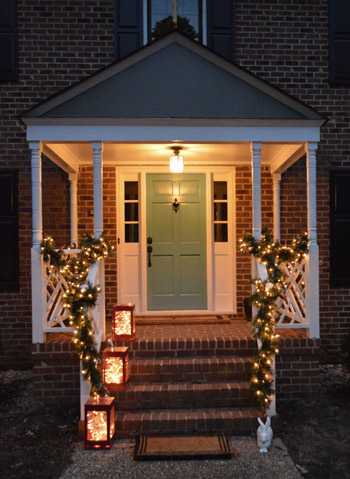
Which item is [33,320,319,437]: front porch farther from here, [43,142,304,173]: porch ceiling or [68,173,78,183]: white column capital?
[68,173,78,183]: white column capital

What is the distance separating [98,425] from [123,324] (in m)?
1.29

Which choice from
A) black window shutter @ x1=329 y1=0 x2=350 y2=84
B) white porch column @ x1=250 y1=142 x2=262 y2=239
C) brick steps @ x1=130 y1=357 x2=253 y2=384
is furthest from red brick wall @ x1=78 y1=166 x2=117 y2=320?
black window shutter @ x1=329 y1=0 x2=350 y2=84

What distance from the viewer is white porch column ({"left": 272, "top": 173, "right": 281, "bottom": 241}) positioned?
6449 mm

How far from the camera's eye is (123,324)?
4.95 meters

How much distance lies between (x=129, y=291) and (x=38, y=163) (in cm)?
262

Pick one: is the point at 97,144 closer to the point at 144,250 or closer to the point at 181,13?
the point at 144,250

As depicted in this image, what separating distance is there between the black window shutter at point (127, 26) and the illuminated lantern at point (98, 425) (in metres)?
5.00

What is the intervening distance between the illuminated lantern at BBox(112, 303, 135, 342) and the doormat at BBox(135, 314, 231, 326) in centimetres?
102

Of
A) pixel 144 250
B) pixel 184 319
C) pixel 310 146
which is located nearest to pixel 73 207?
pixel 144 250

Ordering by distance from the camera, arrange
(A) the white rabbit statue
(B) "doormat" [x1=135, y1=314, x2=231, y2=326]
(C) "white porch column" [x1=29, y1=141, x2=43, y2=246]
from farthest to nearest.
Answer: (B) "doormat" [x1=135, y1=314, x2=231, y2=326], (C) "white porch column" [x1=29, y1=141, x2=43, y2=246], (A) the white rabbit statue

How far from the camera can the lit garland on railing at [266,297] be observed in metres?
4.30

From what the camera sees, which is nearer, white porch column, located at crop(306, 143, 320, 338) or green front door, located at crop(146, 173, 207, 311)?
white porch column, located at crop(306, 143, 320, 338)

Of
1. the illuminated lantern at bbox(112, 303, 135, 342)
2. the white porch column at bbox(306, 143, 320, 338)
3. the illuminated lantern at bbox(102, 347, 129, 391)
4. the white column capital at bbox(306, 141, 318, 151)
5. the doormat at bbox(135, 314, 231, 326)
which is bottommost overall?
the illuminated lantern at bbox(102, 347, 129, 391)

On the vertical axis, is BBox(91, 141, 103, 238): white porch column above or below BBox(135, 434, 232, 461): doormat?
above
